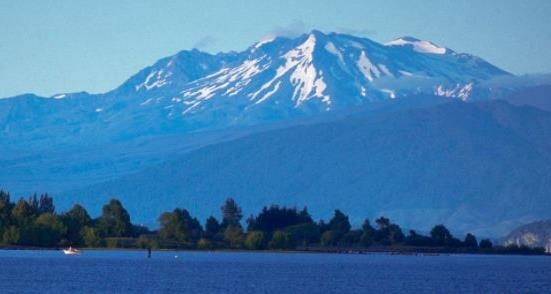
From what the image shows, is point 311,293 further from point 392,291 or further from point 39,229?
point 39,229

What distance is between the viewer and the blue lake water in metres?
125

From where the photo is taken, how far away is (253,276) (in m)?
146

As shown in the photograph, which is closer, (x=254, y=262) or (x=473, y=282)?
(x=473, y=282)

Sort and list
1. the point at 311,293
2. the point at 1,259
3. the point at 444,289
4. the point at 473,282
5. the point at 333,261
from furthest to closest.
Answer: the point at 333,261 → the point at 1,259 → the point at 473,282 → the point at 444,289 → the point at 311,293

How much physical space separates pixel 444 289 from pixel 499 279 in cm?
2199

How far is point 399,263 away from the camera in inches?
7771

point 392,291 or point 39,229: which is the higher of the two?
point 39,229

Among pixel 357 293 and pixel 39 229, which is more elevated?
pixel 39 229

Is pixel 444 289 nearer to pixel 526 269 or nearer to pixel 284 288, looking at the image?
pixel 284 288

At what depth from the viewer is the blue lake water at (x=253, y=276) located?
125 metres

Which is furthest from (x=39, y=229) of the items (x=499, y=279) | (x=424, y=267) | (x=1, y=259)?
(x=499, y=279)

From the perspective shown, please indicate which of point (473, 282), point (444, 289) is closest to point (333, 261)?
point (473, 282)

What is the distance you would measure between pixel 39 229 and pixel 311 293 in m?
85.0

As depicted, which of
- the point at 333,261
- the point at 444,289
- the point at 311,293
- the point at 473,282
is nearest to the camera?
the point at 311,293
